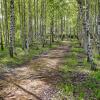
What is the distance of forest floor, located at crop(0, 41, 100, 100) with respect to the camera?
13.1 meters

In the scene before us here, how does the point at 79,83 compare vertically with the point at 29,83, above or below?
below

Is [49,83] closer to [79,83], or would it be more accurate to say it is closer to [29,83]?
[29,83]

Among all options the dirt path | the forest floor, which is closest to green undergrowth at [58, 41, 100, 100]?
the forest floor

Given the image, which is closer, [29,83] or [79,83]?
[29,83]

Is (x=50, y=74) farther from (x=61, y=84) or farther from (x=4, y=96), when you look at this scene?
(x=4, y=96)

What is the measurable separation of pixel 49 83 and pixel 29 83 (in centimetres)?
119

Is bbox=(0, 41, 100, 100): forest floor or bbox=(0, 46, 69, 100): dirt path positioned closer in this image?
bbox=(0, 46, 69, 100): dirt path

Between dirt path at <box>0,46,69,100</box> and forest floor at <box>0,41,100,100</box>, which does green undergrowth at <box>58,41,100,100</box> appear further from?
dirt path at <box>0,46,69,100</box>

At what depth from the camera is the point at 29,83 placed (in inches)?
609

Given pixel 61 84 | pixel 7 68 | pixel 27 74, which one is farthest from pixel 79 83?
pixel 7 68

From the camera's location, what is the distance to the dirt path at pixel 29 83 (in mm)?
13000

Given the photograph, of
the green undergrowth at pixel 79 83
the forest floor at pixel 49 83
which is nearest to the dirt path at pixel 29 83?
the forest floor at pixel 49 83

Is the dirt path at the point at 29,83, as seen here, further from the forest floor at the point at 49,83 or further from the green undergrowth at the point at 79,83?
the green undergrowth at the point at 79,83

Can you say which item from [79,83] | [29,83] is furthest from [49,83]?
[79,83]
